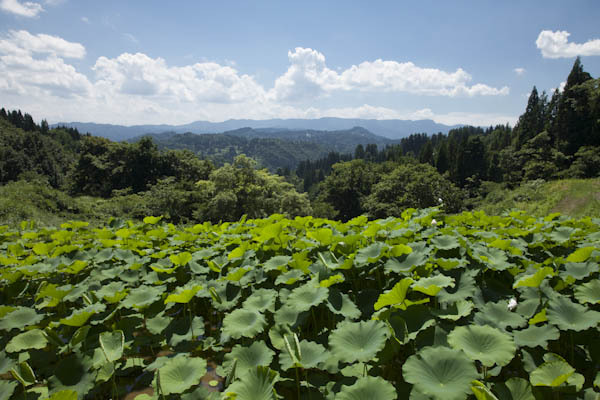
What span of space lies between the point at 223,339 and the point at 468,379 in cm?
159

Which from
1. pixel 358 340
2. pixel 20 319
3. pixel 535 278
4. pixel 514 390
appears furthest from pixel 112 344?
pixel 535 278

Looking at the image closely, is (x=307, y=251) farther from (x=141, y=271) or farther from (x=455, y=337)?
(x=141, y=271)

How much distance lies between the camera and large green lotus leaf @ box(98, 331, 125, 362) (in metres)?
1.95

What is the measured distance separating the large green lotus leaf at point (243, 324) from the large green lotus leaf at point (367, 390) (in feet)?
2.22

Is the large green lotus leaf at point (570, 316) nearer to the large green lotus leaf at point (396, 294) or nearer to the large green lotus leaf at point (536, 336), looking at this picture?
the large green lotus leaf at point (536, 336)

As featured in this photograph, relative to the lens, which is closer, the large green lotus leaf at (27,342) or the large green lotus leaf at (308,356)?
the large green lotus leaf at (308,356)

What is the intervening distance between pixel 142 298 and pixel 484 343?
2.55 metres

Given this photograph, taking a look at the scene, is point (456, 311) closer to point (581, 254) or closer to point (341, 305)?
point (341, 305)

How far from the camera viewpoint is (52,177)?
49.2 meters

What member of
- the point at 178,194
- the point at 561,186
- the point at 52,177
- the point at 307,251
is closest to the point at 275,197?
the point at 178,194

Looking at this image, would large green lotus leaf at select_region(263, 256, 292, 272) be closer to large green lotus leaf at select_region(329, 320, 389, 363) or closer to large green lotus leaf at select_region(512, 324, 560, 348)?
large green lotus leaf at select_region(329, 320, 389, 363)

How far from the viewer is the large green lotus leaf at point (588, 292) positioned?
1.94m

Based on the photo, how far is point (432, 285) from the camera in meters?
1.86

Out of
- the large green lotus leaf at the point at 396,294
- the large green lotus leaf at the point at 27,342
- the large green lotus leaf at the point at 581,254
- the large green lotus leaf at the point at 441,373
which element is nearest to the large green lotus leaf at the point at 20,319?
the large green lotus leaf at the point at 27,342
